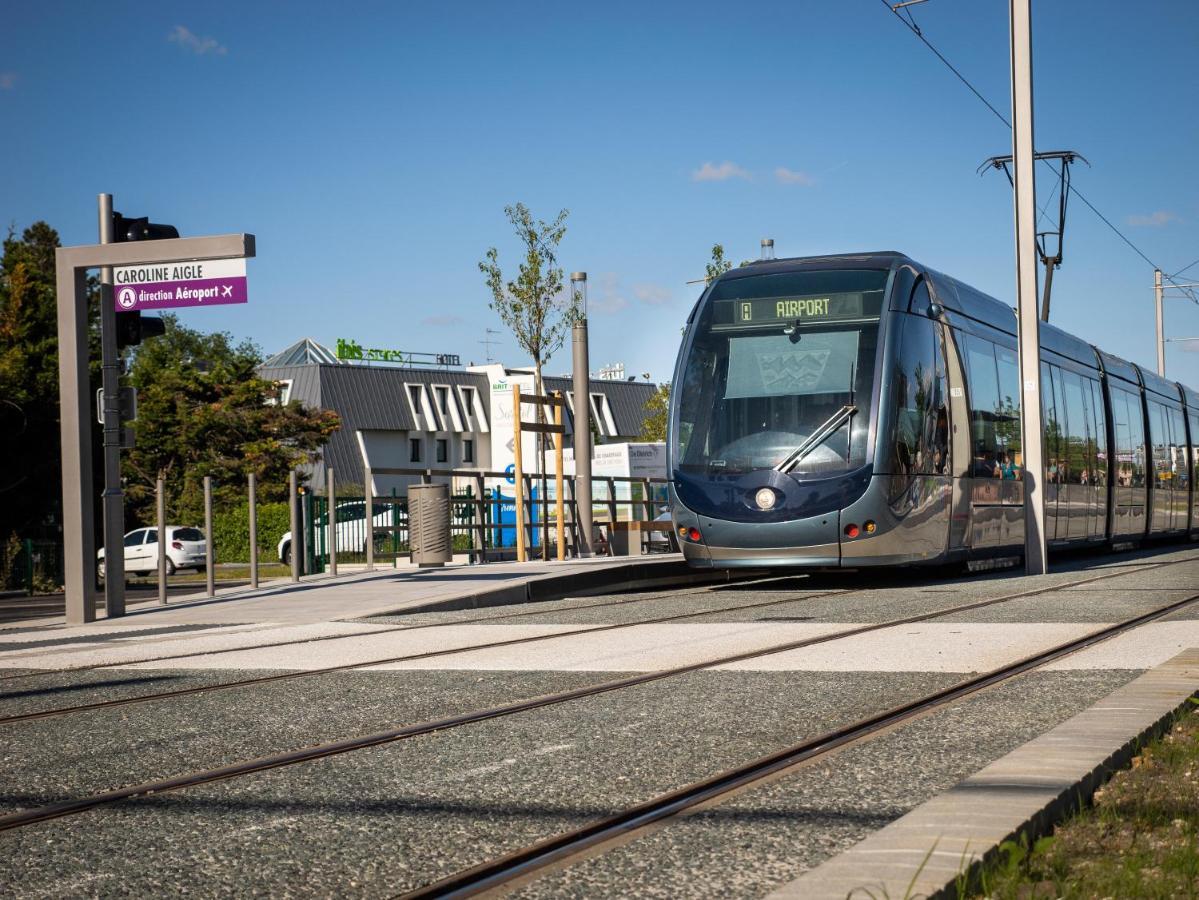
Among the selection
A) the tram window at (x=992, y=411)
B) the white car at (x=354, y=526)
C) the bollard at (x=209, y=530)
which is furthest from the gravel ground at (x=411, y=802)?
the white car at (x=354, y=526)

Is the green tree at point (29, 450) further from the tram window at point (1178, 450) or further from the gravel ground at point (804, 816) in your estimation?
the gravel ground at point (804, 816)

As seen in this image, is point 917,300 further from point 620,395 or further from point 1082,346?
point 620,395

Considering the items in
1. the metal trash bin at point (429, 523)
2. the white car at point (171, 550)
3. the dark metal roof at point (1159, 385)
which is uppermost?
the dark metal roof at point (1159, 385)

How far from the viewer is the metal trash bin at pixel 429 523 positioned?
943 inches

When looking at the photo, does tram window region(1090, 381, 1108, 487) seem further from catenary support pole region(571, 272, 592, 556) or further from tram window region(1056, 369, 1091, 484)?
catenary support pole region(571, 272, 592, 556)

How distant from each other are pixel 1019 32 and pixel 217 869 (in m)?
18.8

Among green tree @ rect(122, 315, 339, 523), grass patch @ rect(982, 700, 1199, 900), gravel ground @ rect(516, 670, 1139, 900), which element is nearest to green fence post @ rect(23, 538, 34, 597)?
gravel ground @ rect(516, 670, 1139, 900)

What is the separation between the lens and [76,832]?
482 cm

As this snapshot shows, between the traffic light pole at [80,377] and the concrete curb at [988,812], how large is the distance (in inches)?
457

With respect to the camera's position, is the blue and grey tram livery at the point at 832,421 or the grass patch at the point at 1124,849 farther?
the blue and grey tram livery at the point at 832,421

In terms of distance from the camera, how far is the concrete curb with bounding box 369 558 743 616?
52.2 ft

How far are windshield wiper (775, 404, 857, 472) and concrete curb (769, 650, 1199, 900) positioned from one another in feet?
31.3

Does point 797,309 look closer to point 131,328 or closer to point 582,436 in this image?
point 131,328

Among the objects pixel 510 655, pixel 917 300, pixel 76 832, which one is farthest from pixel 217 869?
pixel 917 300
